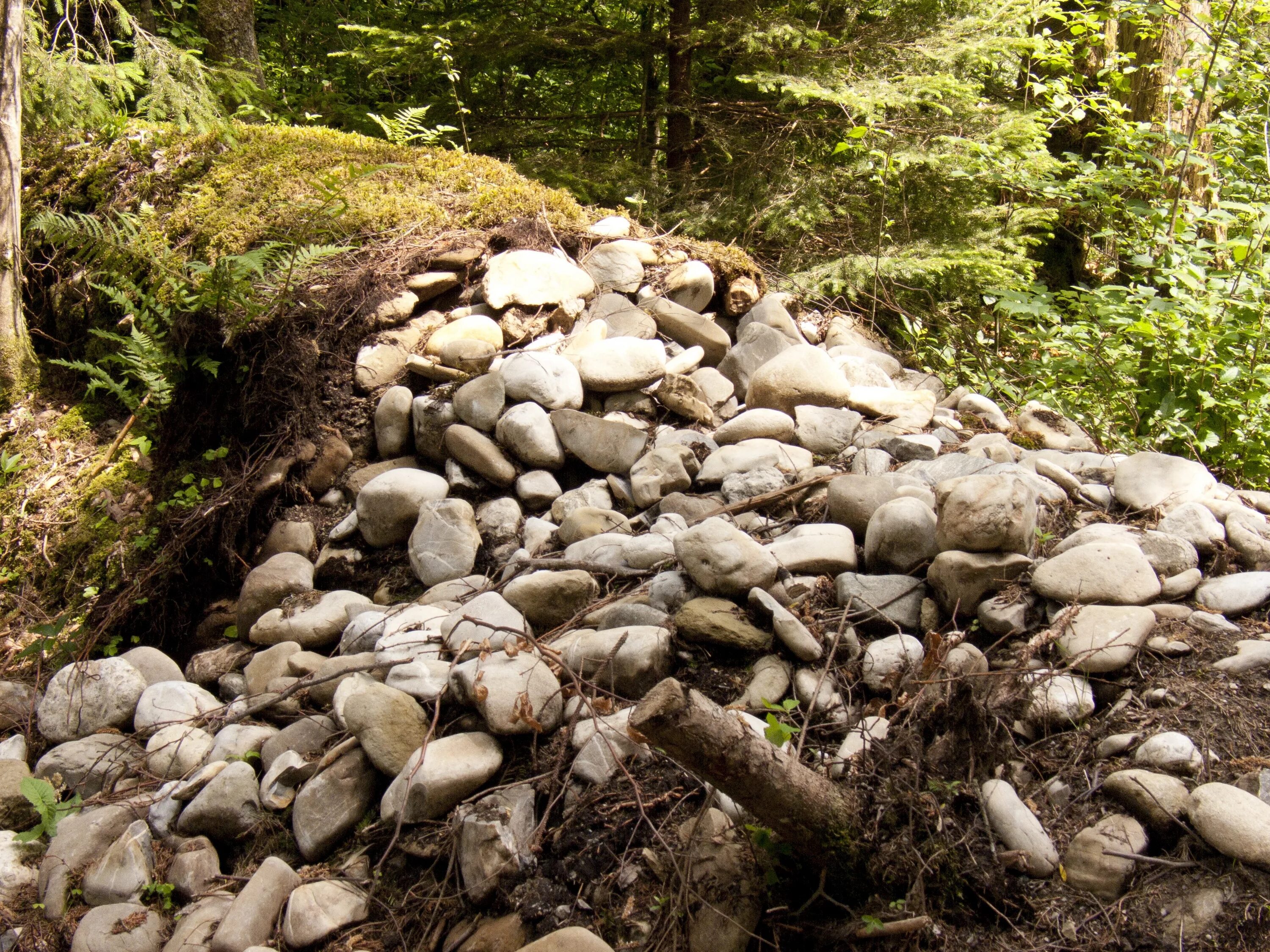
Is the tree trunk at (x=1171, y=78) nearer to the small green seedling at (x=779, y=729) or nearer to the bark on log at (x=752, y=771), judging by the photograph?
the small green seedling at (x=779, y=729)

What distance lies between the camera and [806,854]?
6.53 feet

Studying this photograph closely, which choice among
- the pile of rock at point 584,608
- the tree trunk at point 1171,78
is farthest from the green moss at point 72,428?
the tree trunk at point 1171,78

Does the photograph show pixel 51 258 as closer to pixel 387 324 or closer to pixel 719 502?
pixel 387 324

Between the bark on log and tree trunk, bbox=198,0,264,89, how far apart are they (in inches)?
239

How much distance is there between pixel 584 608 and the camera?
3.04 metres

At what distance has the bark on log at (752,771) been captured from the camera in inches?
72.1

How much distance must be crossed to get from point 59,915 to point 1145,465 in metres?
3.97

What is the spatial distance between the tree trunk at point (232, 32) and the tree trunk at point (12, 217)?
1787 millimetres

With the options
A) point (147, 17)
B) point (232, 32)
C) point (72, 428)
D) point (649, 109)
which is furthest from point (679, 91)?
point (147, 17)

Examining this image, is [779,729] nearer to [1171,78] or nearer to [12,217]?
[12,217]

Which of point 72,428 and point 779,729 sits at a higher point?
point 779,729

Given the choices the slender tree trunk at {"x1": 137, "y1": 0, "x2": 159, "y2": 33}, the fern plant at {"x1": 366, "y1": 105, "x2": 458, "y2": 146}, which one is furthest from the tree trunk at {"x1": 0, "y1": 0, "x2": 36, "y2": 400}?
the slender tree trunk at {"x1": 137, "y1": 0, "x2": 159, "y2": 33}

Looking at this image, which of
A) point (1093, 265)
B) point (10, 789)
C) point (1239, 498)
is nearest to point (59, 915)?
point (10, 789)

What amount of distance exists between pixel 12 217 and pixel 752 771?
504 centimetres
